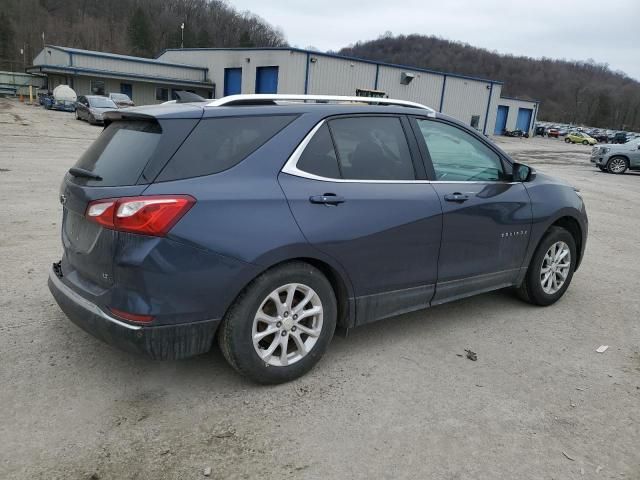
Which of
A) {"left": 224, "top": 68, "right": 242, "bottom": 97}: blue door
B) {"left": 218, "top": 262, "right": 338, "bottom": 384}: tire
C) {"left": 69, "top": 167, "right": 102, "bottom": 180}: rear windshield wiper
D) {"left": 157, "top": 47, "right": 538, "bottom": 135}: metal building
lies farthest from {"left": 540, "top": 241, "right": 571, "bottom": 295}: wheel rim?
{"left": 224, "top": 68, "right": 242, "bottom": 97}: blue door

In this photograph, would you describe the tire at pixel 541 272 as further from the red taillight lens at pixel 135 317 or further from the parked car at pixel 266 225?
the red taillight lens at pixel 135 317

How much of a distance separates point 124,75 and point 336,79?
19.7m

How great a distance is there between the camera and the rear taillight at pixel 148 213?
2748mm

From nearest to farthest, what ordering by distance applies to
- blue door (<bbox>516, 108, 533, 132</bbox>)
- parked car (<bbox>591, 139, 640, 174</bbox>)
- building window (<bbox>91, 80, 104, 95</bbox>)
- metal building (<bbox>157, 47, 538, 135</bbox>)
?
1. parked car (<bbox>591, 139, 640, 174</bbox>)
2. metal building (<bbox>157, 47, 538, 135</bbox>)
3. building window (<bbox>91, 80, 104, 95</bbox>)
4. blue door (<bbox>516, 108, 533, 132</bbox>)

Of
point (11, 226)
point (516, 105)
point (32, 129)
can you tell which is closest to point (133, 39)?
point (516, 105)

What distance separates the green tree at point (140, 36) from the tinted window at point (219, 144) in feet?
349

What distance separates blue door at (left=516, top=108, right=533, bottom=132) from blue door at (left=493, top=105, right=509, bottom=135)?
290 centimetres

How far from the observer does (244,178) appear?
120 inches

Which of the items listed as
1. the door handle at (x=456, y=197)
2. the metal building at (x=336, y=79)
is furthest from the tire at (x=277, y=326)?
the metal building at (x=336, y=79)

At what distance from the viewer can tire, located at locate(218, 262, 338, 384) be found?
304cm

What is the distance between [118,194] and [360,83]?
1568 inches

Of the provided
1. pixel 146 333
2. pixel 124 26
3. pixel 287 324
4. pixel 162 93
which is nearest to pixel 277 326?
pixel 287 324

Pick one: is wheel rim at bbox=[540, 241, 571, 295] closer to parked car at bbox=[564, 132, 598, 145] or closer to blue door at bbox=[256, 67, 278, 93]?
blue door at bbox=[256, 67, 278, 93]

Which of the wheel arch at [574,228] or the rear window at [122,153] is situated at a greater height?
the rear window at [122,153]
